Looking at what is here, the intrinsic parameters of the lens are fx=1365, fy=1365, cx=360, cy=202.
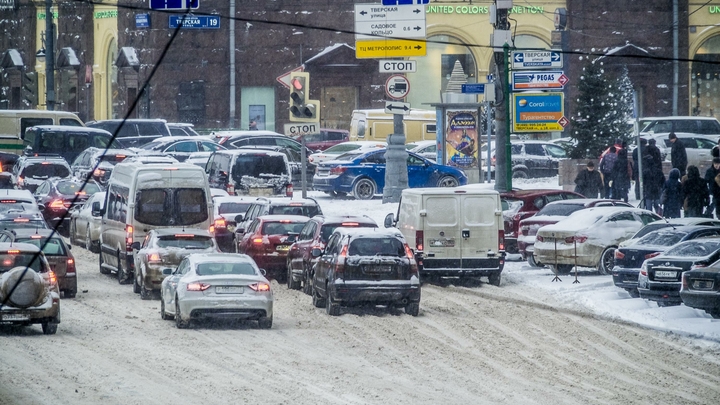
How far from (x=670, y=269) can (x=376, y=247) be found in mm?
4744

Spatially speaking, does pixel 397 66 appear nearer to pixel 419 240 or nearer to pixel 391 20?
pixel 391 20

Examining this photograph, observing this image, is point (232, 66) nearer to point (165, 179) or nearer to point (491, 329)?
point (165, 179)

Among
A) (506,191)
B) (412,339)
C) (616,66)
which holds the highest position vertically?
(616,66)

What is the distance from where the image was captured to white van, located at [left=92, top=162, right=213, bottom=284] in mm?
26625

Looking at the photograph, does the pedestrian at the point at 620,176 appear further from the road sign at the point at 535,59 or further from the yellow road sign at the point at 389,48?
the yellow road sign at the point at 389,48

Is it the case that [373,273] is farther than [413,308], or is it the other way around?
[413,308]

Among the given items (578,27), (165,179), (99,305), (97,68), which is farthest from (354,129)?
(99,305)

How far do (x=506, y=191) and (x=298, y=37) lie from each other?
30085 mm

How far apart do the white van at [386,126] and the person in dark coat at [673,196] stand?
20.1m

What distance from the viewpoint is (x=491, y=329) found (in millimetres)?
20812

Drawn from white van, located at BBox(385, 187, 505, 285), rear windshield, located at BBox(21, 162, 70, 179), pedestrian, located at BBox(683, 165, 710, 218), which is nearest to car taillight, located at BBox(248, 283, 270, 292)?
white van, located at BBox(385, 187, 505, 285)

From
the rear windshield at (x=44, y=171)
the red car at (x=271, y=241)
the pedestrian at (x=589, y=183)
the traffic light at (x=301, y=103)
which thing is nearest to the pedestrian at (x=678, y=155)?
the pedestrian at (x=589, y=183)

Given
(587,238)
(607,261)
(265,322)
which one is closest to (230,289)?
(265,322)

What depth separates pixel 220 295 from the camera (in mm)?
20594
